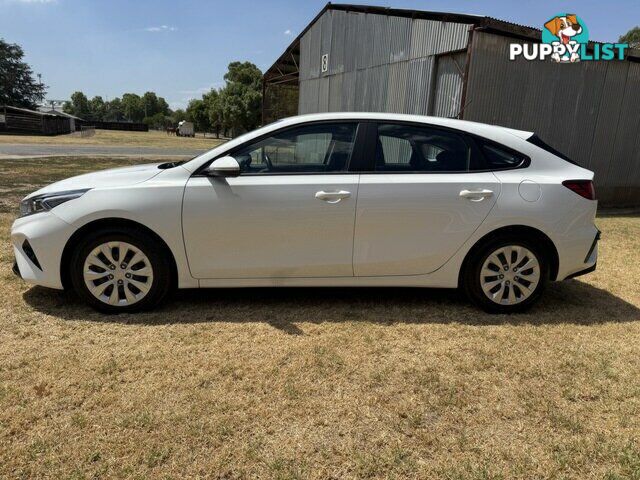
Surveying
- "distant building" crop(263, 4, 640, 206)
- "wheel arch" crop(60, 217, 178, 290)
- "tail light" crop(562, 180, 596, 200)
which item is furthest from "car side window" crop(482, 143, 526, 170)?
"distant building" crop(263, 4, 640, 206)

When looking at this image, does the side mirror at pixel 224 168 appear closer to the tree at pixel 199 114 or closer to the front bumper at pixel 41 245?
the front bumper at pixel 41 245

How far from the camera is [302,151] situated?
156 inches

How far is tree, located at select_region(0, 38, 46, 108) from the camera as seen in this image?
67.4 metres

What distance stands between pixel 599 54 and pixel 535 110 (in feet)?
6.15

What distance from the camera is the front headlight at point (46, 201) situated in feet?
12.1

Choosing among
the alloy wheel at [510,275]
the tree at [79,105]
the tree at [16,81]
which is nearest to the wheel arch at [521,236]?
the alloy wheel at [510,275]

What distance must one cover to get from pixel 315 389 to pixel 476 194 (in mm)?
2081

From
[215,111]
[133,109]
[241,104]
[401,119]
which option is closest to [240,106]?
[241,104]

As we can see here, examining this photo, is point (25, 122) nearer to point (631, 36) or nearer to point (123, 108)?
point (631, 36)

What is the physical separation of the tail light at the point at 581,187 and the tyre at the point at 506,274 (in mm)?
557

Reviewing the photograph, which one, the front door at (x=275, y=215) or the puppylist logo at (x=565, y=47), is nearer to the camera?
the front door at (x=275, y=215)

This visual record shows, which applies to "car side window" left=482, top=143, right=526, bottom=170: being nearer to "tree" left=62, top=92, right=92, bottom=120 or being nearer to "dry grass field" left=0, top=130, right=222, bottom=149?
"dry grass field" left=0, top=130, right=222, bottom=149

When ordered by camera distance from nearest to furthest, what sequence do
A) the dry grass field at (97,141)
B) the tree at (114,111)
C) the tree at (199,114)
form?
1. the dry grass field at (97,141)
2. the tree at (199,114)
3. the tree at (114,111)

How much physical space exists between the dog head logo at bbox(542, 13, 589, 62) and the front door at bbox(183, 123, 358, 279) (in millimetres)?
7671
